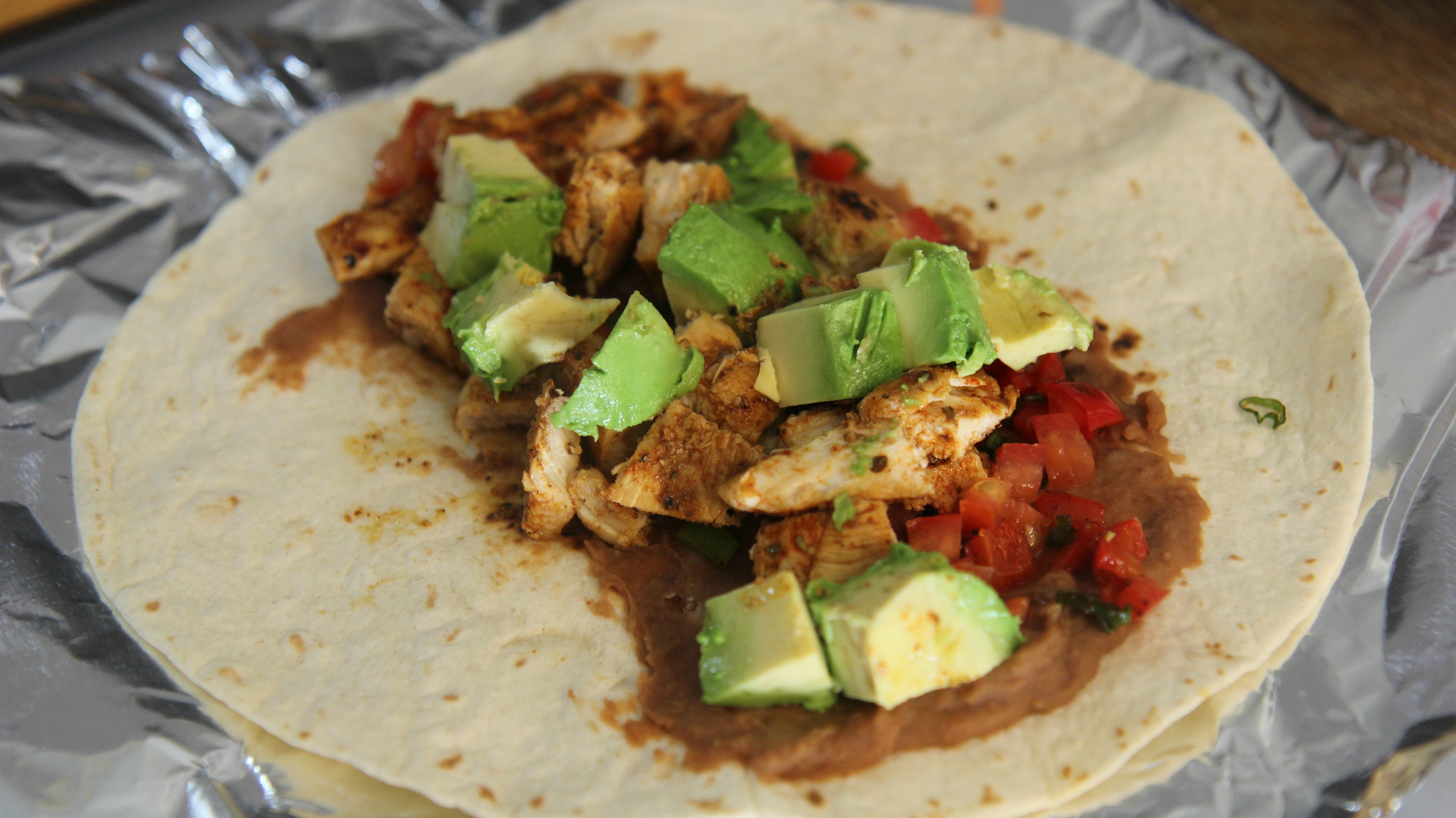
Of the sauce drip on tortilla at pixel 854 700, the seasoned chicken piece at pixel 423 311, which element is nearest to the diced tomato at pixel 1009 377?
the sauce drip on tortilla at pixel 854 700

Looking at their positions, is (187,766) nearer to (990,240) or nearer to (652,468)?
(652,468)

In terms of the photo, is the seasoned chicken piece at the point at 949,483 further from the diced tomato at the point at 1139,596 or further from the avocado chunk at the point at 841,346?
the diced tomato at the point at 1139,596

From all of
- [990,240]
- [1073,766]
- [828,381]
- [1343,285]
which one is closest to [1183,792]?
[1073,766]

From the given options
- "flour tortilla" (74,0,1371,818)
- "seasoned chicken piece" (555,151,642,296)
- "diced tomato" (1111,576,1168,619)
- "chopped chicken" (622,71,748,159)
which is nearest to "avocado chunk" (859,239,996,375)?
"diced tomato" (1111,576,1168,619)

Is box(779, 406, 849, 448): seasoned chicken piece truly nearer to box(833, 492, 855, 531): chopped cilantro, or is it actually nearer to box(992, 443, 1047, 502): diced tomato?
box(833, 492, 855, 531): chopped cilantro

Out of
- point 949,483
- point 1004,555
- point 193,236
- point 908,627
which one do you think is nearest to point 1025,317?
point 949,483
